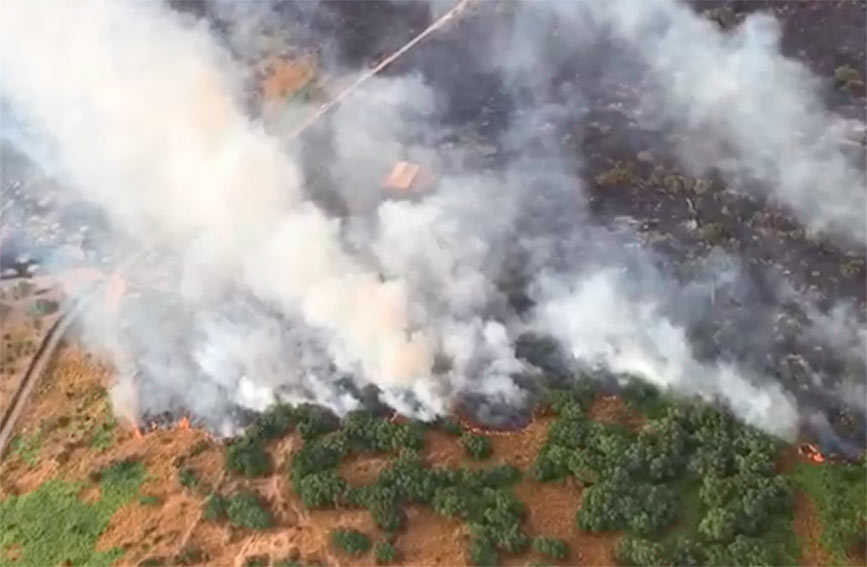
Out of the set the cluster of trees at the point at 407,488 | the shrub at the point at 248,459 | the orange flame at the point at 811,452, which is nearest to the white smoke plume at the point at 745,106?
the orange flame at the point at 811,452

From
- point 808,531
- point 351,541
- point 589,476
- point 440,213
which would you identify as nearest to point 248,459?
point 351,541

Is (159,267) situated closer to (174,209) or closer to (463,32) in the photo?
(174,209)

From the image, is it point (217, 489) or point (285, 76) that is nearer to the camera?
point (217, 489)

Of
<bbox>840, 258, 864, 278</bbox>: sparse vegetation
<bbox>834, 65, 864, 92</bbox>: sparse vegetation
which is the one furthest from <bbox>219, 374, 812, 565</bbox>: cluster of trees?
<bbox>834, 65, 864, 92</bbox>: sparse vegetation

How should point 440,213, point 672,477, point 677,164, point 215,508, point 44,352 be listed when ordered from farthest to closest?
point 677,164, point 440,213, point 44,352, point 215,508, point 672,477

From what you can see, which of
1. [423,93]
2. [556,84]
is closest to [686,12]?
[556,84]

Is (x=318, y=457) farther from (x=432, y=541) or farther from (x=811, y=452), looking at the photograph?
(x=811, y=452)
